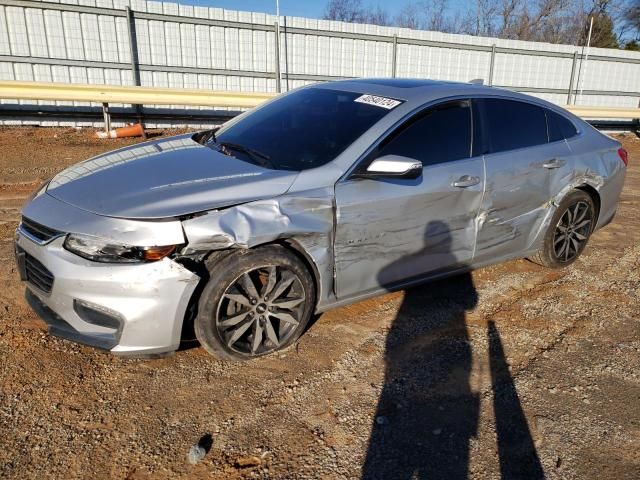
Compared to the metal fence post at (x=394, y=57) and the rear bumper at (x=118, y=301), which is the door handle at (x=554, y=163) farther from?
the metal fence post at (x=394, y=57)

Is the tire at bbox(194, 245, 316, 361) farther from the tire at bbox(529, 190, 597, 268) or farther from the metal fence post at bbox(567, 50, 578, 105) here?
A: the metal fence post at bbox(567, 50, 578, 105)

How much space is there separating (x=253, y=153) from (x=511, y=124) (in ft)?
7.11

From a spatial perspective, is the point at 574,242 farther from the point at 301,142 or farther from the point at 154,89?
the point at 154,89

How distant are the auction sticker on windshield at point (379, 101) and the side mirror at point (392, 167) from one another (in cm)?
54

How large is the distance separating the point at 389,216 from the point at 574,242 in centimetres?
246

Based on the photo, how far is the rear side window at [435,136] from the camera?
11.5 feet

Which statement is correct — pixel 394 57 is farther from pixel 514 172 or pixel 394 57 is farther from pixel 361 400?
pixel 361 400

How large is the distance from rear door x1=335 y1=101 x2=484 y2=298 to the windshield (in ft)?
0.88

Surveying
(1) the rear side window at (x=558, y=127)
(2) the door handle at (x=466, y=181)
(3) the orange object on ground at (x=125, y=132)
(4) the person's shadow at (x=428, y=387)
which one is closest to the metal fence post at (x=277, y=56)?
(3) the orange object on ground at (x=125, y=132)

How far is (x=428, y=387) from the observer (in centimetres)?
303

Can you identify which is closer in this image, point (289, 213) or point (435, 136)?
→ point (289, 213)

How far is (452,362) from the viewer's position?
3.30m

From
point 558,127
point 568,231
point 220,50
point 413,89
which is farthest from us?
point 220,50

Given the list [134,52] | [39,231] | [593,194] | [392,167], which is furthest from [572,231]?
[134,52]
